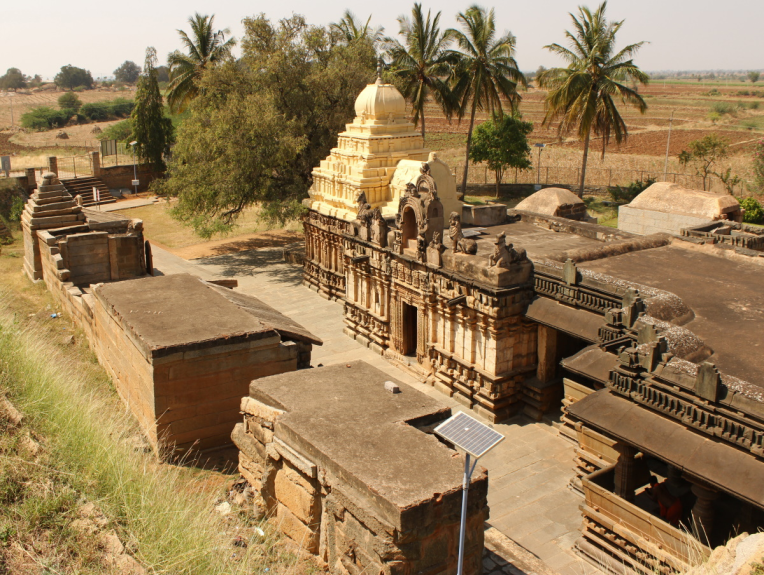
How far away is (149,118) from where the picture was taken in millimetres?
47188

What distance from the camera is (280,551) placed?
28.6 ft

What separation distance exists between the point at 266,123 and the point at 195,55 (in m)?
18.4

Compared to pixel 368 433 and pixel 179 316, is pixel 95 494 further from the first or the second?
pixel 179 316

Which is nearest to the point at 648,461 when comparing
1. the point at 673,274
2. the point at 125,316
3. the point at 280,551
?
the point at 673,274

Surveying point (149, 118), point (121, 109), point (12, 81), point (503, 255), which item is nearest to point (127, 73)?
point (12, 81)

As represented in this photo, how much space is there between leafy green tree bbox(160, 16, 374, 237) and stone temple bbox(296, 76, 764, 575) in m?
2.94

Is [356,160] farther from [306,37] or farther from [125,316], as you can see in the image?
[125,316]

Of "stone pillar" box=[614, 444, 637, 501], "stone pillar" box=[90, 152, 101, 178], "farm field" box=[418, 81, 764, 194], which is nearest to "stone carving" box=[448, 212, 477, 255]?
"stone pillar" box=[614, 444, 637, 501]

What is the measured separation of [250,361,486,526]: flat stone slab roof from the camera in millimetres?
7527

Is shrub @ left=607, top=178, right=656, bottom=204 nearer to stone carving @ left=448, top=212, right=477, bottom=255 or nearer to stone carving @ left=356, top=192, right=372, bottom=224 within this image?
stone carving @ left=356, top=192, right=372, bottom=224

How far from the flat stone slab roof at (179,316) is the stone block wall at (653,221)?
17.7 metres

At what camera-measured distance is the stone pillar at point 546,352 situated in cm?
1698

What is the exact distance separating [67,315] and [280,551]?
13.0m

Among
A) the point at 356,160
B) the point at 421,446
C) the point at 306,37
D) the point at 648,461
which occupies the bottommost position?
the point at 648,461
